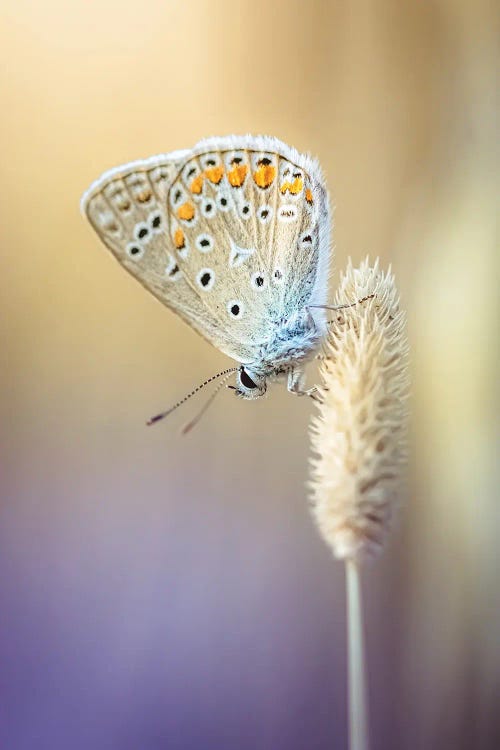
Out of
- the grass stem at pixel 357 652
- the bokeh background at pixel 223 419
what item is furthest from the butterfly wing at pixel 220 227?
the grass stem at pixel 357 652

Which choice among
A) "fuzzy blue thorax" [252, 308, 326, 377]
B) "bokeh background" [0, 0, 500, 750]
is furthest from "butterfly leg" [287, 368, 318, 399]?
"bokeh background" [0, 0, 500, 750]

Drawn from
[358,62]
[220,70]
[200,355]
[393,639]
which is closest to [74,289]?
[200,355]

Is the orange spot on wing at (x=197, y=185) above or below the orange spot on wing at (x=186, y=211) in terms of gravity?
above

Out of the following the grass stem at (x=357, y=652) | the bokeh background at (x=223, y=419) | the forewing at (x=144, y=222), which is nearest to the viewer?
the grass stem at (x=357, y=652)

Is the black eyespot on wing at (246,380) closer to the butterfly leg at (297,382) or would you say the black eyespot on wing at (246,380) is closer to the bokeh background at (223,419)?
the butterfly leg at (297,382)

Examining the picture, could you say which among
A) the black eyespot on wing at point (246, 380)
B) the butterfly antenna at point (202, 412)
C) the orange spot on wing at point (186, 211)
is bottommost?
the black eyespot on wing at point (246, 380)

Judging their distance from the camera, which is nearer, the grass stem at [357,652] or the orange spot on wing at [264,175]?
the grass stem at [357,652]

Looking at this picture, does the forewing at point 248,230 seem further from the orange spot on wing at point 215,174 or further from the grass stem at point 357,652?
the grass stem at point 357,652

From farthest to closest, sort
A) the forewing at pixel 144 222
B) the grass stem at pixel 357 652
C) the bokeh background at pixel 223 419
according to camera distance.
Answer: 1. the bokeh background at pixel 223 419
2. the forewing at pixel 144 222
3. the grass stem at pixel 357 652
